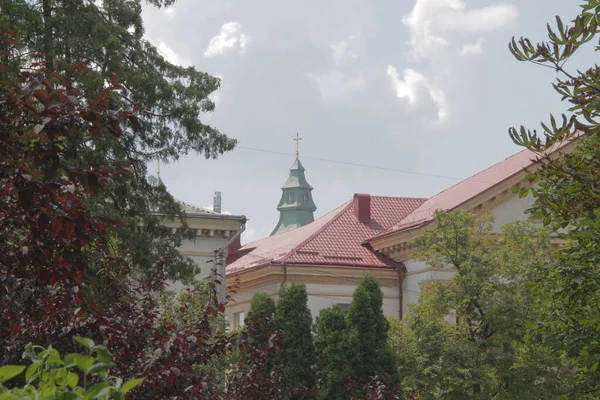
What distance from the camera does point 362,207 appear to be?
47.7m

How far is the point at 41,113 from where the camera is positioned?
572 centimetres

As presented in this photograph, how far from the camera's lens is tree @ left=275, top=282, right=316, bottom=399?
114 feet

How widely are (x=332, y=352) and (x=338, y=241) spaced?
11.8 metres

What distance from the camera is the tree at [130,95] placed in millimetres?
21594

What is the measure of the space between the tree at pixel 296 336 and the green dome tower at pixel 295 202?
8710 centimetres

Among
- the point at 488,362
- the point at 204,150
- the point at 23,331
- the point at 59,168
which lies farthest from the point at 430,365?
the point at 59,168

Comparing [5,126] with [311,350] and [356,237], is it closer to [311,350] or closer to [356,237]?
[311,350]

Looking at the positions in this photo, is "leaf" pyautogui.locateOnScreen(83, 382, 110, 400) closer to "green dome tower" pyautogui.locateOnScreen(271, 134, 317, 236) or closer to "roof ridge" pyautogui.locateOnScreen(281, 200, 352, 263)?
"roof ridge" pyautogui.locateOnScreen(281, 200, 352, 263)

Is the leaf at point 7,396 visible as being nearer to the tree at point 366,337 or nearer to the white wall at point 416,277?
the tree at point 366,337

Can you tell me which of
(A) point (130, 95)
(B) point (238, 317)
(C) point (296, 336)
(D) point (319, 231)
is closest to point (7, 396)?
(A) point (130, 95)

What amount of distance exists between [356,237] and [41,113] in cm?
4086

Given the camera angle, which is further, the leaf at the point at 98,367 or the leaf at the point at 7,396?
the leaf at the point at 98,367

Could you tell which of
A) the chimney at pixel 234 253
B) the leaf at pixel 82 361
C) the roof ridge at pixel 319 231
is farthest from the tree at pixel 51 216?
the chimney at pixel 234 253

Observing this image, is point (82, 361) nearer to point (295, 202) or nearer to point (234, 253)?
point (234, 253)
